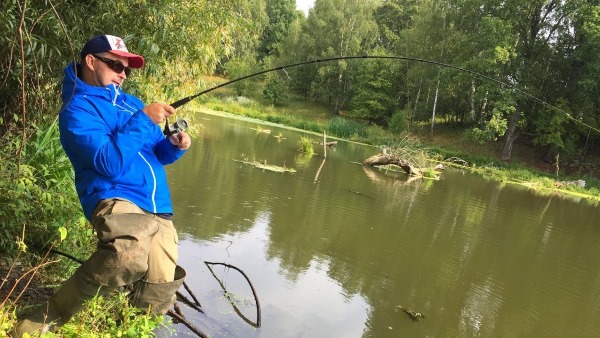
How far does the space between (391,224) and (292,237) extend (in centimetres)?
261

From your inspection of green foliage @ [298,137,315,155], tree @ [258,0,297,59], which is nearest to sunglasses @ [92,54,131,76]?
green foliage @ [298,137,315,155]

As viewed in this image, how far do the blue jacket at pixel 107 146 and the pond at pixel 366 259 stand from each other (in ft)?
5.78

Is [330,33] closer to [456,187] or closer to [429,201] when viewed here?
[456,187]

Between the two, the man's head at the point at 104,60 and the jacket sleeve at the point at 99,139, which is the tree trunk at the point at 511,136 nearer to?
the man's head at the point at 104,60

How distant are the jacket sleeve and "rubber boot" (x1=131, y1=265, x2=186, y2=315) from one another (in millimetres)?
598

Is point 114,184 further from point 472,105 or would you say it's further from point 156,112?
point 472,105

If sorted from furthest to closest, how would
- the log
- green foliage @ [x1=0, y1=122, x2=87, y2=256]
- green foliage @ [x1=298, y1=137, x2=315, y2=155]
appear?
green foliage @ [x1=298, y1=137, x2=315, y2=155], the log, green foliage @ [x1=0, y1=122, x2=87, y2=256]

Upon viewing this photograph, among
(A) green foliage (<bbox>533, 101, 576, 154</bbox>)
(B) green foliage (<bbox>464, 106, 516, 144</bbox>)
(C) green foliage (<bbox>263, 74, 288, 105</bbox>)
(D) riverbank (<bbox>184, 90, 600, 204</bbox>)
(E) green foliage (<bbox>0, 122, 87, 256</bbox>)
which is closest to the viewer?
(E) green foliage (<bbox>0, 122, 87, 256</bbox>)

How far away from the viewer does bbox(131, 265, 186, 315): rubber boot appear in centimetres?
236

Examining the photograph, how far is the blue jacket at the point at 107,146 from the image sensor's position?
6.77 feet

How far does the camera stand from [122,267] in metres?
2.09

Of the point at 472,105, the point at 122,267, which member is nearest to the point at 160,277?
the point at 122,267

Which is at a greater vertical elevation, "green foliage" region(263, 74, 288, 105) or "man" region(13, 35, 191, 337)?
"man" region(13, 35, 191, 337)

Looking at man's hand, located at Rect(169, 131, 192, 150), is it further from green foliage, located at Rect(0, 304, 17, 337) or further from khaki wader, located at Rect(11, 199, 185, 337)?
green foliage, located at Rect(0, 304, 17, 337)
